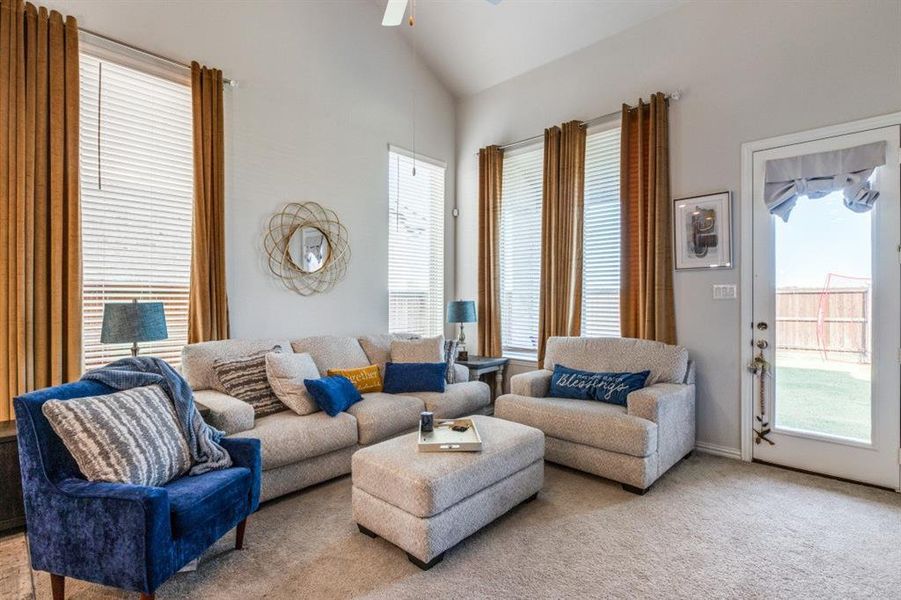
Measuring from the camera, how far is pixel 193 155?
133 inches

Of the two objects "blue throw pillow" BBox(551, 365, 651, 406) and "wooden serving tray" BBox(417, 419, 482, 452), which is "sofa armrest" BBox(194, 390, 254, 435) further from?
"blue throw pillow" BBox(551, 365, 651, 406)

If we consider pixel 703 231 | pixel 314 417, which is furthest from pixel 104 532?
pixel 703 231

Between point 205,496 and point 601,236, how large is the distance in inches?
147

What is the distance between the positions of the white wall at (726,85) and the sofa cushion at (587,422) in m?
1.09

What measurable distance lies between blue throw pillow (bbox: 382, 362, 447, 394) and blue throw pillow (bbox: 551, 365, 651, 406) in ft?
3.13

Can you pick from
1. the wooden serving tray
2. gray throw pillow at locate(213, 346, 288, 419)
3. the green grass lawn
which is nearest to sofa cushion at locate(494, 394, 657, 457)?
the wooden serving tray

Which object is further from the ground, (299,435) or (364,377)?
(364,377)

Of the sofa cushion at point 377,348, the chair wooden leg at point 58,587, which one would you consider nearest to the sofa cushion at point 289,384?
the sofa cushion at point 377,348

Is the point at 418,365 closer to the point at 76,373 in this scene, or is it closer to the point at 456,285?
the point at 456,285

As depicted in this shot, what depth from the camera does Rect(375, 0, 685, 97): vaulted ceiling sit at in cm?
403

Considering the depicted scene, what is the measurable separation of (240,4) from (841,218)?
15.6ft

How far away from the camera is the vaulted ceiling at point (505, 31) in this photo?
159 inches

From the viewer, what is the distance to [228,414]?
262 cm

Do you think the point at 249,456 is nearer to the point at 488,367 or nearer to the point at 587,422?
the point at 587,422
